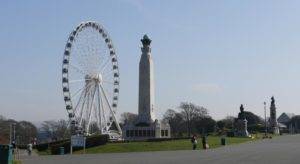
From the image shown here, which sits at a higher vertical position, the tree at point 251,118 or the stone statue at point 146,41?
the stone statue at point 146,41

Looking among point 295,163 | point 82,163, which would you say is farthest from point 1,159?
point 295,163

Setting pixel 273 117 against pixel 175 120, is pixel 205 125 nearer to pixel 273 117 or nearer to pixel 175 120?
pixel 175 120

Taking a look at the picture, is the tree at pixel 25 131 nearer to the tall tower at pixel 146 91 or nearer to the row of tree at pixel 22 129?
the row of tree at pixel 22 129

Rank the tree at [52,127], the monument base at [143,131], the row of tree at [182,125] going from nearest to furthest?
the monument base at [143,131]
the row of tree at [182,125]
the tree at [52,127]

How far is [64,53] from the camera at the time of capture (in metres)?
72.6

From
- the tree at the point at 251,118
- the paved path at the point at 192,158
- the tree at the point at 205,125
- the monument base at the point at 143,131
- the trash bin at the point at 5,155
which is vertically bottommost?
the paved path at the point at 192,158

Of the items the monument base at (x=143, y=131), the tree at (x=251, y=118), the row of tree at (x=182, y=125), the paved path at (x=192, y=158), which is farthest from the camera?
the tree at (x=251, y=118)

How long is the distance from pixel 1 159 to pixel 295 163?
45.4ft

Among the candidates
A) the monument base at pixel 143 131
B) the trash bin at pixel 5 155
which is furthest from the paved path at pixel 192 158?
the monument base at pixel 143 131

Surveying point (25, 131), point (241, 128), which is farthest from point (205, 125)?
point (25, 131)

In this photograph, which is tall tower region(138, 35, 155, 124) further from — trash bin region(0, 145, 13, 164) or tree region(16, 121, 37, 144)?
tree region(16, 121, 37, 144)

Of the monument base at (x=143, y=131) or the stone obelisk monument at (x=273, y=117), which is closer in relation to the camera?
the monument base at (x=143, y=131)

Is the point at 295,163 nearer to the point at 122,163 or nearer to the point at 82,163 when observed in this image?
the point at 122,163

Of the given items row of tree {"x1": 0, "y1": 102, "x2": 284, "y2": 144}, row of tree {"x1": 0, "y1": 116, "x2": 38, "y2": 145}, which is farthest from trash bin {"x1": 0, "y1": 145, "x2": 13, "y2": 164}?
row of tree {"x1": 0, "y1": 116, "x2": 38, "y2": 145}
